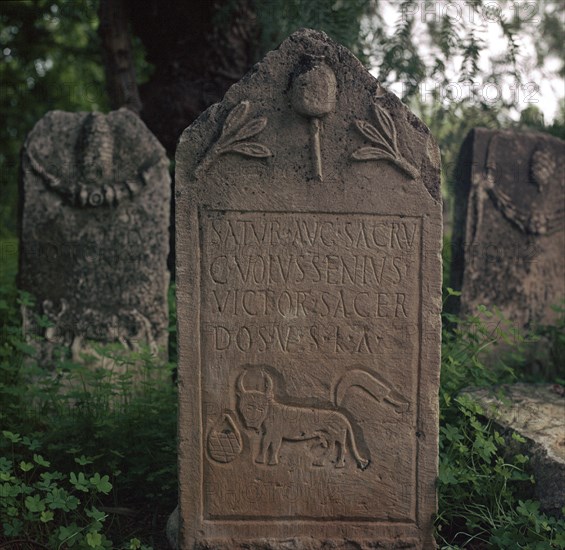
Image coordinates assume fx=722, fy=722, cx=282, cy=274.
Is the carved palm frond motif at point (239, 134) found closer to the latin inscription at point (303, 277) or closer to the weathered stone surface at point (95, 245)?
the latin inscription at point (303, 277)

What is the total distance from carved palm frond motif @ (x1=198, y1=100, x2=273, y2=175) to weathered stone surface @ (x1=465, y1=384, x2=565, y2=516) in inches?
70.8

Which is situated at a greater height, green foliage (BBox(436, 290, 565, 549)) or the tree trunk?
the tree trunk

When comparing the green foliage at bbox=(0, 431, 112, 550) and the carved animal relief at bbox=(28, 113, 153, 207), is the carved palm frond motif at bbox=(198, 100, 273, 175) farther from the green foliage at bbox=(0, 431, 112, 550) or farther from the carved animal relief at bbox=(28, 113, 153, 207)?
the carved animal relief at bbox=(28, 113, 153, 207)

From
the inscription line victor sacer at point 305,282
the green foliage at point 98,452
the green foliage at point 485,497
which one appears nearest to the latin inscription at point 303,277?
the inscription line victor sacer at point 305,282

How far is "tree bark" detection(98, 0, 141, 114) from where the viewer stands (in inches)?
269

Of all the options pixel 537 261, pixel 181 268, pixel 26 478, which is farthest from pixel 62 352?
pixel 537 261

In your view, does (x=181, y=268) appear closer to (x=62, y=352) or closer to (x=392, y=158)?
(x=392, y=158)

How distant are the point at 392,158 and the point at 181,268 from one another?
0.97 metres

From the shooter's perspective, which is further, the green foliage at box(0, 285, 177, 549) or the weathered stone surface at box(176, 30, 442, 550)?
the green foliage at box(0, 285, 177, 549)

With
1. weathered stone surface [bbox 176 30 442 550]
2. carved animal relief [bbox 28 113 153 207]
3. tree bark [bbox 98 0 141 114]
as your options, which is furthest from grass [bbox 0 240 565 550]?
tree bark [bbox 98 0 141 114]

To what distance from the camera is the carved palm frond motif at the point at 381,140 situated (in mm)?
2922

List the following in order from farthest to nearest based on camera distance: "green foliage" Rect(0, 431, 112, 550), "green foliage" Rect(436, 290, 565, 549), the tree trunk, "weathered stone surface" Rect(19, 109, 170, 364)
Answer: the tree trunk
"weathered stone surface" Rect(19, 109, 170, 364)
"green foliage" Rect(436, 290, 565, 549)
"green foliage" Rect(0, 431, 112, 550)

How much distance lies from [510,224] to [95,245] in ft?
10.4

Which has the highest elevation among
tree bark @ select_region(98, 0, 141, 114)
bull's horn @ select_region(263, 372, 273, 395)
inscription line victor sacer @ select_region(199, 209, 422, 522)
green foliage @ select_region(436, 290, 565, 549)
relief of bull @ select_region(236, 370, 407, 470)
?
tree bark @ select_region(98, 0, 141, 114)
